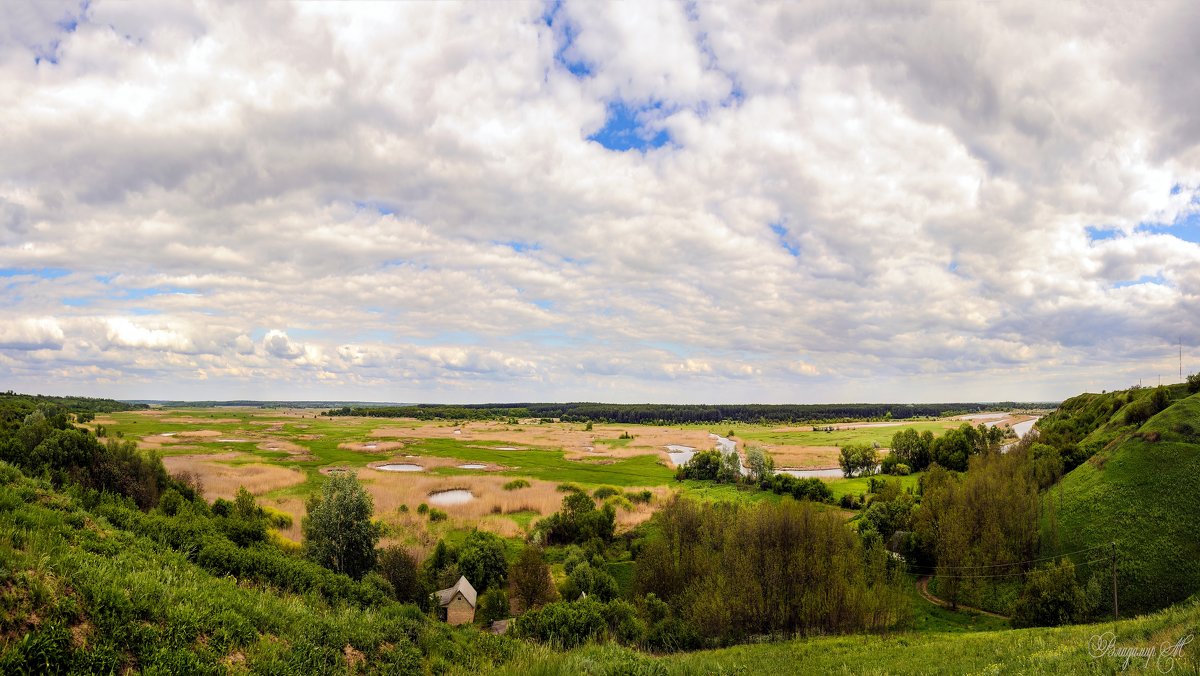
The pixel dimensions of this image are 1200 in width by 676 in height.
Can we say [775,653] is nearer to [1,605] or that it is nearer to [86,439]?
[1,605]

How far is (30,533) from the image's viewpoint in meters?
9.83

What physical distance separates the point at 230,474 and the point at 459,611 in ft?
158

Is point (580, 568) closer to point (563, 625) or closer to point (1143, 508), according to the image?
point (563, 625)

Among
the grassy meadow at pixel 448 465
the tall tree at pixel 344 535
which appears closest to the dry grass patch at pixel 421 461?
the grassy meadow at pixel 448 465

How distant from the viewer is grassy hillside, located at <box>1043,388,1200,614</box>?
35.0m

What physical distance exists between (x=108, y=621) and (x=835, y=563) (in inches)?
1437

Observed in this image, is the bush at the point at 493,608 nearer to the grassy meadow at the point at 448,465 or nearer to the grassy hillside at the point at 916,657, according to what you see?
the grassy meadow at the point at 448,465

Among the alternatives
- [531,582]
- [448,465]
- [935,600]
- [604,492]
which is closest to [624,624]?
[531,582]

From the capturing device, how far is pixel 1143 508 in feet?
130

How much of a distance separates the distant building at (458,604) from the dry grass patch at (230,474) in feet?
104

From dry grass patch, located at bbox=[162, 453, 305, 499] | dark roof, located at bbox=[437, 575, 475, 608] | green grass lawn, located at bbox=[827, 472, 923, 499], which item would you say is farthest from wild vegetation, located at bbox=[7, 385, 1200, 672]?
green grass lawn, located at bbox=[827, 472, 923, 499]

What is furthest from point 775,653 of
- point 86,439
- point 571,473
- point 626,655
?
point 571,473

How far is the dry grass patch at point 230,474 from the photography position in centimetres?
5653

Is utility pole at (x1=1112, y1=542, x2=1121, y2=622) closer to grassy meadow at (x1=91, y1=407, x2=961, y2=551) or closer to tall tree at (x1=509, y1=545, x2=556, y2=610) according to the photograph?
tall tree at (x1=509, y1=545, x2=556, y2=610)
